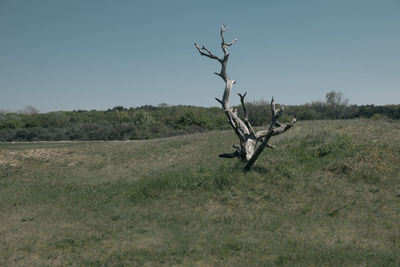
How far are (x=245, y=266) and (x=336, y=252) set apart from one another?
1.66 m

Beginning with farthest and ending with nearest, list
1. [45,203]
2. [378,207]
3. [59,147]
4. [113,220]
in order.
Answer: [59,147], [45,203], [113,220], [378,207]

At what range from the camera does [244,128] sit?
10836mm

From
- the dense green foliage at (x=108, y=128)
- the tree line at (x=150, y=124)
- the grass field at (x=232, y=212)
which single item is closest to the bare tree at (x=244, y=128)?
the grass field at (x=232, y=212)

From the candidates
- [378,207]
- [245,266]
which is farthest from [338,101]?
[245,266]

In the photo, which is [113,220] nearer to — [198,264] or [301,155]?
[198,264]

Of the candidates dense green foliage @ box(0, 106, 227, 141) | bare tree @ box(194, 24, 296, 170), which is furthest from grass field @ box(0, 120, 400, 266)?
dense green foliage @ box(0, 106, 227, 141)

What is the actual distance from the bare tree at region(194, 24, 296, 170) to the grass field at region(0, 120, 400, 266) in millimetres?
450

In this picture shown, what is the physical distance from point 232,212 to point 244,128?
348cm

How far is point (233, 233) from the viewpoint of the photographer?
7070 millimetres

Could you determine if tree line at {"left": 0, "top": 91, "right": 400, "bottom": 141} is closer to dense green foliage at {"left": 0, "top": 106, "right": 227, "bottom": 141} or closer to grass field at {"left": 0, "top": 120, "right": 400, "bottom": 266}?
dense green foliage at {"left": 0, "top": 106, "right": 227, "bottom": 141}

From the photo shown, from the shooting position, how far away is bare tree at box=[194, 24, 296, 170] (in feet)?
32.2

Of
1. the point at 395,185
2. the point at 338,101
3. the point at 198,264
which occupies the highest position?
the point at 338,101

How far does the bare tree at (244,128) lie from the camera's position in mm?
9820

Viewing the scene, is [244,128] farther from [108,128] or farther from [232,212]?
[108,128]
